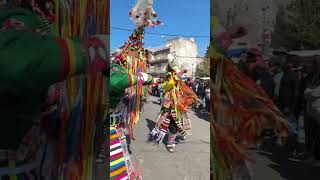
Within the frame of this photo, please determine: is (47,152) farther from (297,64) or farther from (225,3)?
(297,64)

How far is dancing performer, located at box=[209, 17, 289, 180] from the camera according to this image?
4.81ft

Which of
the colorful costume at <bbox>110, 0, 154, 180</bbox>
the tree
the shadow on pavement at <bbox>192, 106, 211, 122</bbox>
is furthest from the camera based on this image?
the shadow on pavement at <bbox>192, 106, 211, 122</bbox>

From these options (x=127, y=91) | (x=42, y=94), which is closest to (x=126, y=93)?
(x=127, y=91)

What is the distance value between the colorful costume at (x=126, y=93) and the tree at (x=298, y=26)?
1061mm

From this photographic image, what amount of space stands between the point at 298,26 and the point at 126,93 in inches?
117

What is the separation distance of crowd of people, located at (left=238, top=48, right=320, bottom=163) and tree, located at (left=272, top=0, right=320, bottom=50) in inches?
2.4

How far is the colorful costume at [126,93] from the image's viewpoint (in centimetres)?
225

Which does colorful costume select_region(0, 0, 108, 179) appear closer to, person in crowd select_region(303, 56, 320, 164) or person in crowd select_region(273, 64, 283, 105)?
person in crowd select_region(273, 64, 283, 105)

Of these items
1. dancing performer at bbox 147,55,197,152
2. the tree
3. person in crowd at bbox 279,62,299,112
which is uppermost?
the tree

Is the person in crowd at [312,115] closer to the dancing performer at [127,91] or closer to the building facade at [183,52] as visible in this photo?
the dancing performer at [127,91]

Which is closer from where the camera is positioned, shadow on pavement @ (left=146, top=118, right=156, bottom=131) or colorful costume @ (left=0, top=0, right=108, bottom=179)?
colorful costume @ (left=0, top=0, right=108, bottom=179)

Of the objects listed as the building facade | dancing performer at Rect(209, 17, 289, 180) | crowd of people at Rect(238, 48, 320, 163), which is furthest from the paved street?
the building facade

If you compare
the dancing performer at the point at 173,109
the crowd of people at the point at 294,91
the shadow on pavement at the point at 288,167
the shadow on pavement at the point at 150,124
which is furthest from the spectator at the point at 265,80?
the shadow on pavement at the point at 150,124

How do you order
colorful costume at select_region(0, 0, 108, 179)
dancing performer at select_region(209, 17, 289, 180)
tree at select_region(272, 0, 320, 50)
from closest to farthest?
colorful costume at select_region(0, 0, 108, 179), tree at select_region(272, 0, 320, 50), dancing performer at select_region(209, 17, 289, 180)
